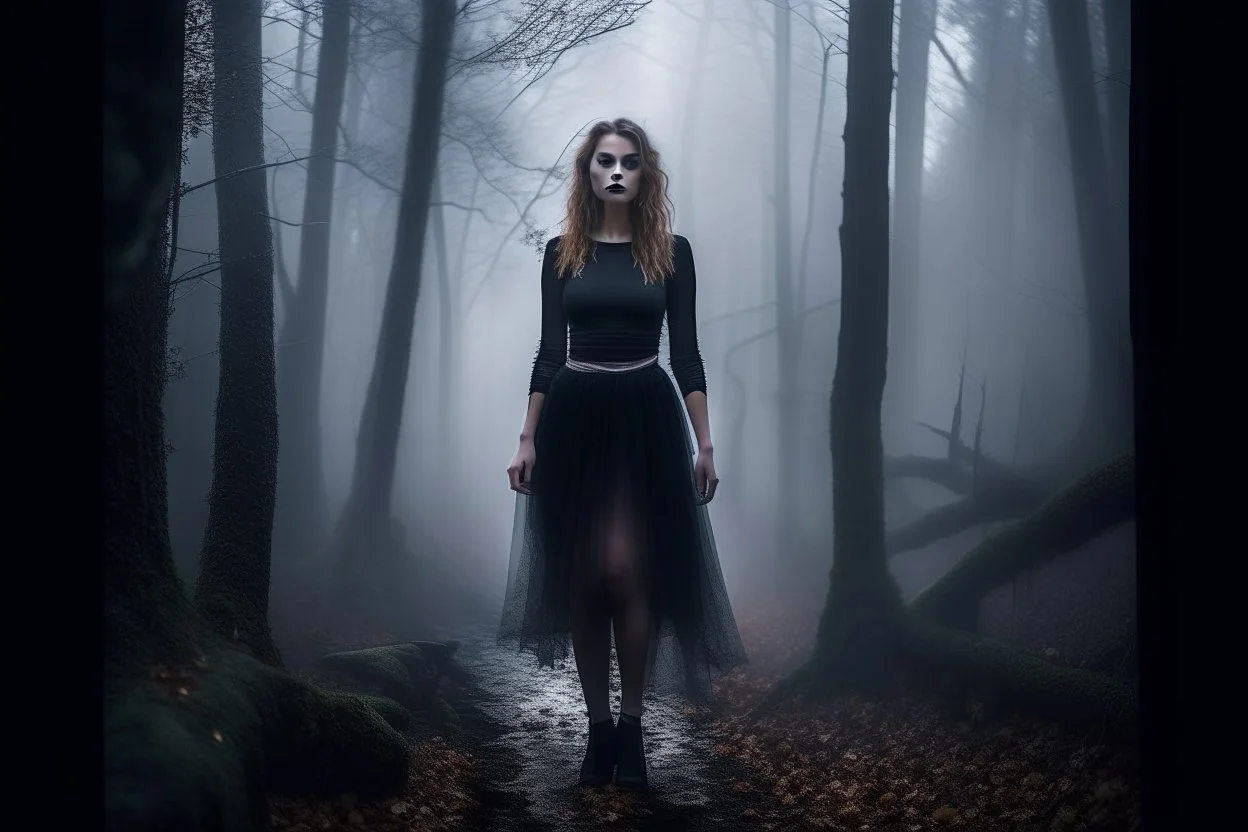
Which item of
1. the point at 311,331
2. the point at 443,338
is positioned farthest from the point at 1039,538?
the point at 311,331

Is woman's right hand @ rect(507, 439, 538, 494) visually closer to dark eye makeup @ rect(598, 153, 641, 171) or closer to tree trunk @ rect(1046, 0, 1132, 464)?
dark eye makeup @ rect(598, 153, 641, 171)

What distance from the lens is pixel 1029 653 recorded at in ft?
18.2

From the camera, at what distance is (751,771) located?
514 centimetres

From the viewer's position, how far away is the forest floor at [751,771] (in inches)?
154

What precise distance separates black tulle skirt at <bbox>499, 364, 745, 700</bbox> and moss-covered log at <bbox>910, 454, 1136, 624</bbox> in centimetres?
232

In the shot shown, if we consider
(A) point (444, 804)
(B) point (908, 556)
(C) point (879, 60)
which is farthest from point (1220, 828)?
(C) point (879, 60)

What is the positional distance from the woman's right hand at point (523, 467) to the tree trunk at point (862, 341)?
10.1 feet

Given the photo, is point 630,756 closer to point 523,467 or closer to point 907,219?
point 523,467

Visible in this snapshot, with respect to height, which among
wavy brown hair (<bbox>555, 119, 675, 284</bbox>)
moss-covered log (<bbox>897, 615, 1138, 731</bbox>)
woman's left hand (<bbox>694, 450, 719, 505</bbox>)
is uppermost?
wavy brown hair (<bbox>555, 119, 675, 284</bbox>)

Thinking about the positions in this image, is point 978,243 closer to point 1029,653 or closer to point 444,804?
point 1029,653

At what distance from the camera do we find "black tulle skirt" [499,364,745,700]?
437cm

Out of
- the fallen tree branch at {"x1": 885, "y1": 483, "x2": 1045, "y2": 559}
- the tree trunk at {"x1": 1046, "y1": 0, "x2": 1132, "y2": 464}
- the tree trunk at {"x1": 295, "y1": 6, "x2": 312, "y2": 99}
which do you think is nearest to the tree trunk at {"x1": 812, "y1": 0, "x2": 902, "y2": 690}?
the fallen tree branch at {"x1": 885, "y1": 483, "x2": 1045, "y2": 559}

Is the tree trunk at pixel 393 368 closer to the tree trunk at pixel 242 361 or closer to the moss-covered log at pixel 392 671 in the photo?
the moss-covered log at pixel 392 671

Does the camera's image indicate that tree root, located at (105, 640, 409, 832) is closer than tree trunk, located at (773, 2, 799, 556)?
Yes
